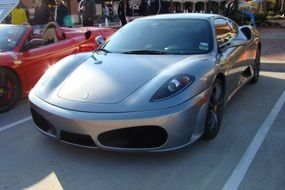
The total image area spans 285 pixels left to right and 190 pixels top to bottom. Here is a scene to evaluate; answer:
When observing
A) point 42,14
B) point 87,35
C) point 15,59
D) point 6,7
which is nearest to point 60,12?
point 42,14

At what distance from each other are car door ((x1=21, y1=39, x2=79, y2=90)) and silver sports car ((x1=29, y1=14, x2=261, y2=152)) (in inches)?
53.9

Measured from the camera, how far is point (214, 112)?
405cm

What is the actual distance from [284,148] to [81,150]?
1979 millimetres

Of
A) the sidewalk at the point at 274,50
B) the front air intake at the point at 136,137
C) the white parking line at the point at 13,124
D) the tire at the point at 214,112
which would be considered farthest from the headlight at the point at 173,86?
the sidewalk at the point at 274,50

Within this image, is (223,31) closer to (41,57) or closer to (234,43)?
(234,43)

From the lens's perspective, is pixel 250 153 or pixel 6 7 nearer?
pixel 250 153

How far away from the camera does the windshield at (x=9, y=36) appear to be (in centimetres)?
563

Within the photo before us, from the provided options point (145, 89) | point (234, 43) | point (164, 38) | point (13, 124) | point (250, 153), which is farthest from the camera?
point (234, 43)

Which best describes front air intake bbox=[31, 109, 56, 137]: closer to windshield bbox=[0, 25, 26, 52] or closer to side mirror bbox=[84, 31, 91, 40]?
windshield bbox=[0, 25, 26, 52]

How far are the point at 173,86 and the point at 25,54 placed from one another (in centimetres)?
287

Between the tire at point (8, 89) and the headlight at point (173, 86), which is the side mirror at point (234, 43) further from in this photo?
the tire at point (8, 89)

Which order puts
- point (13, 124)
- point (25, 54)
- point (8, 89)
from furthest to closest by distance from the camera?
1. point (25, 54)
2. point (8, 89)
3. point (13, 124)

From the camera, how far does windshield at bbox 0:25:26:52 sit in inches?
222

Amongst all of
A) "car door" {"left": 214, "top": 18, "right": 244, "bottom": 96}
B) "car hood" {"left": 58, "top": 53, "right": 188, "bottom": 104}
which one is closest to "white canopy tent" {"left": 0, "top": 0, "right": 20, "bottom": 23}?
"car hood" {"left": 58, "top": 53, "right": 188, "bottom": 104}
